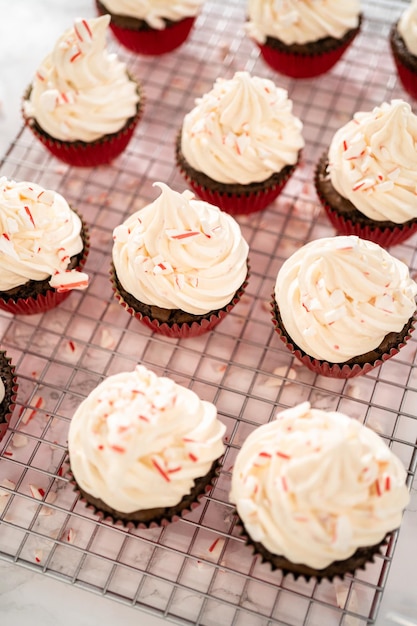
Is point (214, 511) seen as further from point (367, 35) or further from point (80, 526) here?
point (367, 35)

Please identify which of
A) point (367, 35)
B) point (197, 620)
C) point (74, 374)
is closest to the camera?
point (197, 620)

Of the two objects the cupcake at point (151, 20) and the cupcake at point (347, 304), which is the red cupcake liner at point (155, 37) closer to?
the cupcake at point (151, 20)

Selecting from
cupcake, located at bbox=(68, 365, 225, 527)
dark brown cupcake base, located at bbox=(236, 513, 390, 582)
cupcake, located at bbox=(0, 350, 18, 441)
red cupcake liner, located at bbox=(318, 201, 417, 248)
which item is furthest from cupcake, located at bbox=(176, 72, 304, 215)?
dark brown cupcake base, located at bbox=(236, 513, 390, 582)

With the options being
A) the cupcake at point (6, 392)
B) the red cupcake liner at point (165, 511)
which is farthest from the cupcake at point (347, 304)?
the cupcake at point (6, 392)

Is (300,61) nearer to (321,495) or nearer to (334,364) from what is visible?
(334,364)

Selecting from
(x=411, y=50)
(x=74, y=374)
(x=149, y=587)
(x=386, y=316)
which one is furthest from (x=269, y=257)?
(x=149, y=587)
